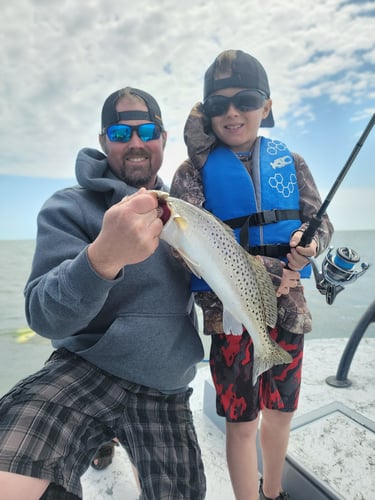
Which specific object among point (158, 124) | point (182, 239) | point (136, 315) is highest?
point (158, 124)

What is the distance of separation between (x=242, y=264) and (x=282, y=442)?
132 centimetres

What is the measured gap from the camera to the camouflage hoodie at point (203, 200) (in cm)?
210

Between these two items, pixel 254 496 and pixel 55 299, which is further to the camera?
pixel 254 496

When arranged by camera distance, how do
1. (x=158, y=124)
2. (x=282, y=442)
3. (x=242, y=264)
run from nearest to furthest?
(x=242, y=264), (x=282, y=442), (x=158, y=124)

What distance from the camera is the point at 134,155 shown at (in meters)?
2.35

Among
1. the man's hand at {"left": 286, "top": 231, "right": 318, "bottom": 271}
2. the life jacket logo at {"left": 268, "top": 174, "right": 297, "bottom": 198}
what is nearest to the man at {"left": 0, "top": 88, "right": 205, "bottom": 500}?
the man's hand at {"left": 286, "top": 231, "right": 318, "bottom": 271}

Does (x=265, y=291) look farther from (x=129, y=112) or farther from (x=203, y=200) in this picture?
(x=129, y=112)

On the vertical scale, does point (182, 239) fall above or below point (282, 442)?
above

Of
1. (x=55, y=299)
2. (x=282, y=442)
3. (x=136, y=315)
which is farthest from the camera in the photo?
(x=282, y=442)

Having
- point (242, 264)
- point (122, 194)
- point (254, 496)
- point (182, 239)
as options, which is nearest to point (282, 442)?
point (254, 496)

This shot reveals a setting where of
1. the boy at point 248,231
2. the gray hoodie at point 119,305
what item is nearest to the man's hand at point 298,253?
the boy at point 248,231

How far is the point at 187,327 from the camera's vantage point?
2229mm

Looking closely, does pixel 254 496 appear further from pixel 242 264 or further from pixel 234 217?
pixel 234 217

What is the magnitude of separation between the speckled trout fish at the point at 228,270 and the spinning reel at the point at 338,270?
0.50 m
